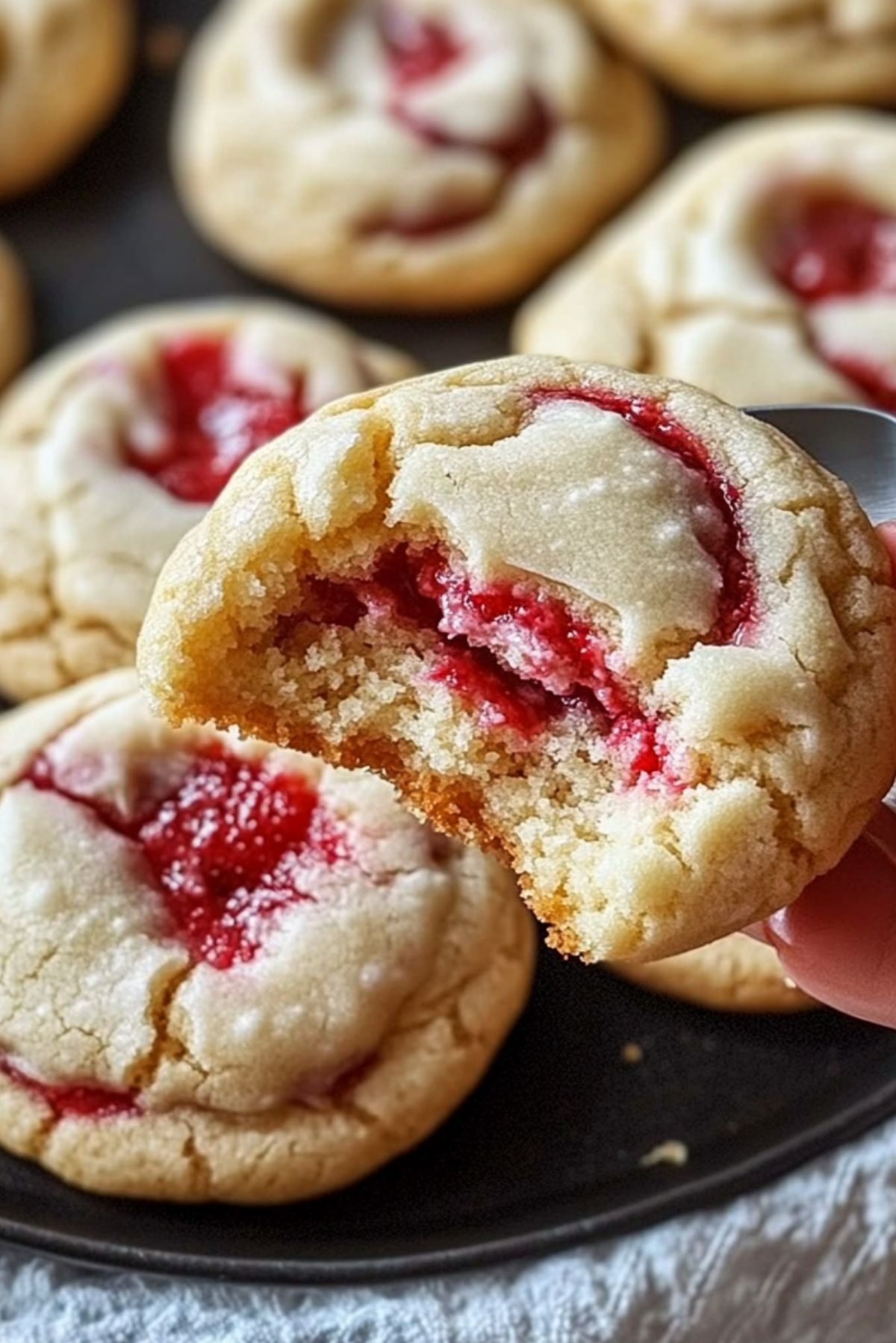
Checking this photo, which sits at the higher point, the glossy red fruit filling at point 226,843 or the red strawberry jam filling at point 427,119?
the red strawberry jam filling at point 427,119

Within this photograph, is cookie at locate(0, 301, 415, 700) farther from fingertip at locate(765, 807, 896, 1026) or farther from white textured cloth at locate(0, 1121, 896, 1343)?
fingertip at locate(765, 807, 896, 1026)

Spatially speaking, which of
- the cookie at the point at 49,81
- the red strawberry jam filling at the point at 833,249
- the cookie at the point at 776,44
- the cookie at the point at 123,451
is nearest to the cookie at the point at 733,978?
the cookie at the point at 123,451

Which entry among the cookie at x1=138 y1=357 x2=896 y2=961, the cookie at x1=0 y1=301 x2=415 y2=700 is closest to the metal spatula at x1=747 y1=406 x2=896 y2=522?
the cookie at x1=138 y1=357 x2=896 y2=961

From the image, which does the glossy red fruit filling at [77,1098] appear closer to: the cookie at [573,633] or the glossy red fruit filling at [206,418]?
the cookie at [573,633]

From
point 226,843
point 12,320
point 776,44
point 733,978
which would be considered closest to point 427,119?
point 776,44

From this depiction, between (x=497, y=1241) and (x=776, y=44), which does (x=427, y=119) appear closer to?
(x=776, y=44)

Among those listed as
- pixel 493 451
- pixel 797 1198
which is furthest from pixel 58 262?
pixel 797 1198
